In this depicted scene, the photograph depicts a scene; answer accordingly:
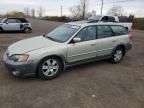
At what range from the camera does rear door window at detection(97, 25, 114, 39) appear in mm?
6022

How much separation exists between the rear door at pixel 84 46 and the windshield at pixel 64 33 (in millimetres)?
230

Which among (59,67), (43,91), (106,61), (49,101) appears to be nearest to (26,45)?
(59,67)

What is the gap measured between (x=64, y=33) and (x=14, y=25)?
11656mm

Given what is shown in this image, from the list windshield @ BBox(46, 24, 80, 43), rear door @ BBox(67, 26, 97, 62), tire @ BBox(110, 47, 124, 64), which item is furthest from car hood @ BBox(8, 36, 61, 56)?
tire @ BBox(110, 47, 124, 64)

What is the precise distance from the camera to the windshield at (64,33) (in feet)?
17.8

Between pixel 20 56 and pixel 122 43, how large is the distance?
3793mm

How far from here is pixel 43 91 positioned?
431 centimetres

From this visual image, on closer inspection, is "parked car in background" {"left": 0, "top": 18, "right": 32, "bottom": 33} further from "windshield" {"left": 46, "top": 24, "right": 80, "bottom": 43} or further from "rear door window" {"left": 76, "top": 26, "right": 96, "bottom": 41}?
"rear door window" {"left": 76, "top": 26, "right": 96, "bottom": 41}

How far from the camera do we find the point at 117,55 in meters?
6.70

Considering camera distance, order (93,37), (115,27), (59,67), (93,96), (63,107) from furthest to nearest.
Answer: (115,27) → (93,37) → (59,67) → (93,96) → (63,107)

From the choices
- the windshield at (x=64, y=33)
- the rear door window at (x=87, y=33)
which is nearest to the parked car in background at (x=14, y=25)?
the windshield at (x=64, y=33)

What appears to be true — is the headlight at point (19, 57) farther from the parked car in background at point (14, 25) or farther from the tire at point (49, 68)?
the parked car in background at point (14, 25)

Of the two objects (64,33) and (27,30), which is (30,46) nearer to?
(64,33)

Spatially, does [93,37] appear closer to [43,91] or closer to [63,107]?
[43,91]
